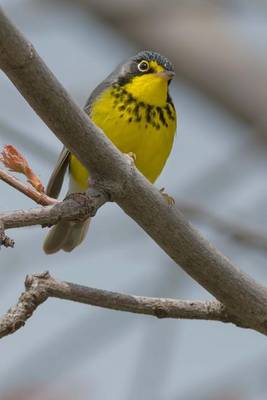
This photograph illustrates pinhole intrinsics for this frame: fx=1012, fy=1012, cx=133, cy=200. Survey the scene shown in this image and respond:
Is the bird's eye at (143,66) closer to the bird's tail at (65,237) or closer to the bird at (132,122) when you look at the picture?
the bird at (132,122)

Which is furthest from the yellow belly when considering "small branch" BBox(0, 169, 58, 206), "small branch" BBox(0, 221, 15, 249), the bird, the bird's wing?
"small branch" BBox(0, 221, 15, 249)

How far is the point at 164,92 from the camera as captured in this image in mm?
6008

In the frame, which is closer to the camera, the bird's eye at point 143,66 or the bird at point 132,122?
the bird at point 132,122

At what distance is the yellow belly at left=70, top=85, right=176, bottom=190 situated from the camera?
5.57m

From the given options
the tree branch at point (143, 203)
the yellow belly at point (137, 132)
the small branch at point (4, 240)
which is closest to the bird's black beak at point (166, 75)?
the yellow belly at point (137, 132)

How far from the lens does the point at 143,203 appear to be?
3799 millimetres

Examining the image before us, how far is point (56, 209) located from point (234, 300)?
804 millimetres

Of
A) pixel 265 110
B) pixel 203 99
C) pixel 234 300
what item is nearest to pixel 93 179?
pixel 234 300

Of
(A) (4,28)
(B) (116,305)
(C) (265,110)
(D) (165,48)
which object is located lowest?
(B) (116,305)

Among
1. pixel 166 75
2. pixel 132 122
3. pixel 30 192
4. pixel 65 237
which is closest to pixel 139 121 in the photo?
pixel 132 122

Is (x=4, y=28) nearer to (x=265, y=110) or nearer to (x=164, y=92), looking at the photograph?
(x=164, y=92)

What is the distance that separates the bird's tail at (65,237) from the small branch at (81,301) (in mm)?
1887

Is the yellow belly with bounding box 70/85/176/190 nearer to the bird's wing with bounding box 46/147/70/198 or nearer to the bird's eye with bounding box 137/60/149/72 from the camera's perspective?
the bird's wing with bounding box 46/147/70/198

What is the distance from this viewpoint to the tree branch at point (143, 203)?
11.4 feet
